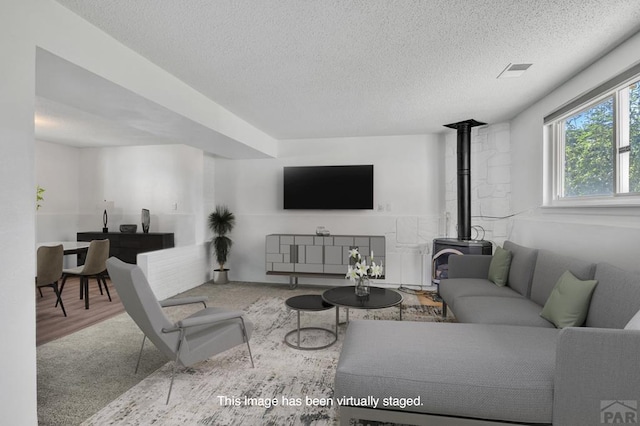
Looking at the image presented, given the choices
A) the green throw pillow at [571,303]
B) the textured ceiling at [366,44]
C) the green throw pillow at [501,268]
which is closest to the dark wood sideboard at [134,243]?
the textured ceiling at [366,44]

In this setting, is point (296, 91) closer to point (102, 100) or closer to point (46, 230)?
point (102, 100)

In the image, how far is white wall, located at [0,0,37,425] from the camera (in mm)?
1667

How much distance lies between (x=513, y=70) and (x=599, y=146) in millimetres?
1016

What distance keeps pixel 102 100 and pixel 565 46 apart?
12.2 ft

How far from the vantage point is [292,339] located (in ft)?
10.8

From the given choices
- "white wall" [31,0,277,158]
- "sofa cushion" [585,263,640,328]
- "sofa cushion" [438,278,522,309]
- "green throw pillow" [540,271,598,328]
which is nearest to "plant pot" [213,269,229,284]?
"white wall" [31,0,277,158]

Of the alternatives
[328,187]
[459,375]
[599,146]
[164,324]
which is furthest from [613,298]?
[328,187]

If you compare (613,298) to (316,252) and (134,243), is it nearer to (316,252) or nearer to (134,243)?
(316,252)

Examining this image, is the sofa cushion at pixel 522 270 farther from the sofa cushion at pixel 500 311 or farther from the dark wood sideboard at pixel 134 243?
the dark wood sideboard at pixel 134 243

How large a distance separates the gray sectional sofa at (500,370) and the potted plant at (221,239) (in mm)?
4090

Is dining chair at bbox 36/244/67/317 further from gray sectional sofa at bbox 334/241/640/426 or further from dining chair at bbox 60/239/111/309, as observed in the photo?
gray sectional sofa at bbox 334/241/640/426

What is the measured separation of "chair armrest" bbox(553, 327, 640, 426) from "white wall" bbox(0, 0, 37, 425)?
2670 millimetres

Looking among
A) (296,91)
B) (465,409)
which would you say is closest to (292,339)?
(465,409)

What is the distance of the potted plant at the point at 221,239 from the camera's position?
19.2ft
